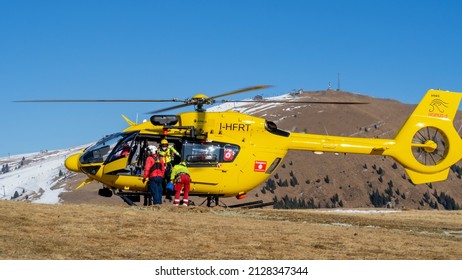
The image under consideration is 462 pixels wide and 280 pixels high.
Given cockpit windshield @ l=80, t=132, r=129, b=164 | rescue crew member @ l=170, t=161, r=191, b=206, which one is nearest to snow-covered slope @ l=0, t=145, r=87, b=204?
cockpit windshield @ l=80, t=132, r=129, b=164

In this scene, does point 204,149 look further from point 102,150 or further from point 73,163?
point 73,163

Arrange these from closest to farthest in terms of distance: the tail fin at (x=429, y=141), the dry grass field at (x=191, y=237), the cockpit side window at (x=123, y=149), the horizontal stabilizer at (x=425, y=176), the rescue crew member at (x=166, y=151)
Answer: the dry grass field at (x=191, y=237) < the rescue crew member at (x=166, y=151) < the cockpit side window at (x=123, y=149) < the tail fin at (x=429, y=141) < the horizontal stabilizer at (x=425, y=176)

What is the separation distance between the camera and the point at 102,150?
25734 millimetres

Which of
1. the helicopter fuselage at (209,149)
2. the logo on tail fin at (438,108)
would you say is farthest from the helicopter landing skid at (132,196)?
the logo on tail fin at (438,108)

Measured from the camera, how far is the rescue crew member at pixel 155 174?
23672 mm

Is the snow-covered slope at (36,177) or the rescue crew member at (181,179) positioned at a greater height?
the rescue crew member at (181,179)

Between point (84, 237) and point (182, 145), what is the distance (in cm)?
1167

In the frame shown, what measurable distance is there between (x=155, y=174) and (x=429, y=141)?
40.0ft

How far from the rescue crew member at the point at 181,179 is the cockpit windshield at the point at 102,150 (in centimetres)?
291

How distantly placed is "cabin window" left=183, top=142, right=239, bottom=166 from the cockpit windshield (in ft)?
7.83

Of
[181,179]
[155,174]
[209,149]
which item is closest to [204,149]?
[209,149]

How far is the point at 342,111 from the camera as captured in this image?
124 metres

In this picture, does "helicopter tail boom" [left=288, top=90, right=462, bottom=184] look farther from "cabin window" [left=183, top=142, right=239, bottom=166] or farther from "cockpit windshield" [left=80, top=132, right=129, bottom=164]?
"cockpit windshield" [left=80, top=132, right=129, bottom=164]

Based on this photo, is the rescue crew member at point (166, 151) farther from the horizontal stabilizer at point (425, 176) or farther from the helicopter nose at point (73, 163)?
the horizontal stabilizer at point (425, 176)
